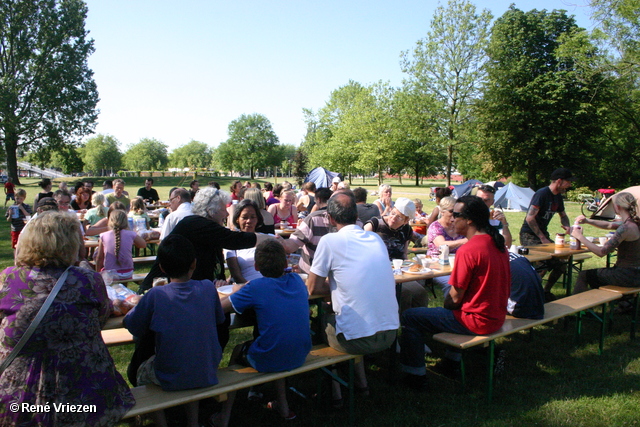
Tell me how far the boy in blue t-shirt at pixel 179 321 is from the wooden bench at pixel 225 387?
0.17 ft

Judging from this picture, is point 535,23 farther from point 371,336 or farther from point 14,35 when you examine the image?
point 14,35

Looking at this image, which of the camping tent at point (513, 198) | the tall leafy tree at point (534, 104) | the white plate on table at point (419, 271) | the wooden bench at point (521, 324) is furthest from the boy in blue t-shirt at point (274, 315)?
the tall leafy tree at point (534, 104)

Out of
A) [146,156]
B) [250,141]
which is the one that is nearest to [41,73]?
[250,141]

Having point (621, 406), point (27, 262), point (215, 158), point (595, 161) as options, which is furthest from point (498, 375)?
point (215, 158)

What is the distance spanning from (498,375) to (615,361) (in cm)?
134

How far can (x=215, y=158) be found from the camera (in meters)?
81.9

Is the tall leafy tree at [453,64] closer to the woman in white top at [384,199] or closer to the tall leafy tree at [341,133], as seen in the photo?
the tall leafy tree at [341,133]

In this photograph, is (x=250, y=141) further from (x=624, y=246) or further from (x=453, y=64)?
(x=624, y=246)

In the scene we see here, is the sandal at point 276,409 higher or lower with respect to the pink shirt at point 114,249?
lower

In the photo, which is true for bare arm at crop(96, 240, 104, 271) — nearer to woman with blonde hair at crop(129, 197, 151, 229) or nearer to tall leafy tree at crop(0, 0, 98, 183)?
woman with blonde hair at crop(129, 197, 151, 229)

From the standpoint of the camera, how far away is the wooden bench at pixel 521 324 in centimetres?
341

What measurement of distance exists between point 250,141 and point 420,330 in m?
76.4

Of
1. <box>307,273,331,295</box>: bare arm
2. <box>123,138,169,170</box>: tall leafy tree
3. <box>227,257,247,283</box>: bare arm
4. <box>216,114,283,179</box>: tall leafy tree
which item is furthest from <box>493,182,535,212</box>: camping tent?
<box>123,138,169,170</box>: tall leafy tree

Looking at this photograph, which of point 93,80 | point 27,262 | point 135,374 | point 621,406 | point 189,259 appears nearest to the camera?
point 27,262
